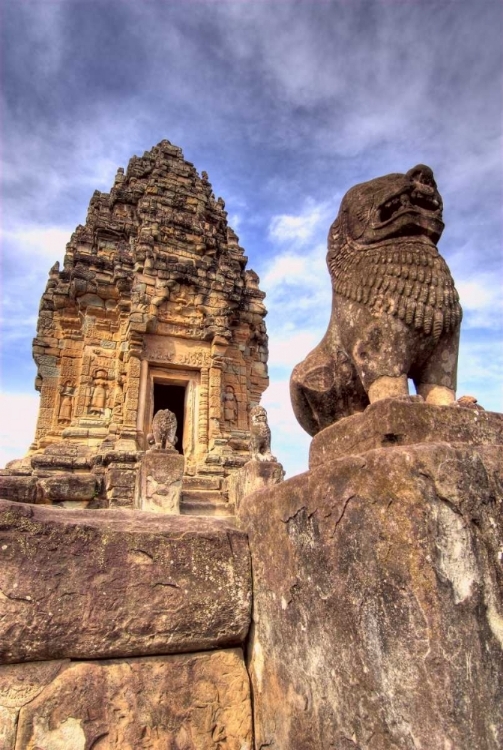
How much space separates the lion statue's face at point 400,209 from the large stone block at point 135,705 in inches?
87.8

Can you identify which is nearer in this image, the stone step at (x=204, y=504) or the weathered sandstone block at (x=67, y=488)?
the weathered sandstone block at (x=67, y=488)

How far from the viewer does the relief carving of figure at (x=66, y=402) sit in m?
12.2

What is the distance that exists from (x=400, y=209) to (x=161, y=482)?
6563 millimetres

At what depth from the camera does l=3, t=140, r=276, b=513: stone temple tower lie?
11203mm

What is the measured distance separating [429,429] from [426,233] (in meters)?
1.31

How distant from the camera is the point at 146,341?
12.5 m

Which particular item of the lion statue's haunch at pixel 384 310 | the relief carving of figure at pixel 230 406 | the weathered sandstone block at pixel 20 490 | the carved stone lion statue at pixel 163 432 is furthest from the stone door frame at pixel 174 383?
the lion statue's haunch at pixel 384 310

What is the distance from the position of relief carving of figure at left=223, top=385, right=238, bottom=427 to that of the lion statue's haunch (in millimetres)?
10390

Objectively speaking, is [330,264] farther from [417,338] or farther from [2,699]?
[2,699]

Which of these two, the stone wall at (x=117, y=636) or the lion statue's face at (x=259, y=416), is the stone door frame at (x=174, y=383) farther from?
the stone wall at (x=117, y=636)

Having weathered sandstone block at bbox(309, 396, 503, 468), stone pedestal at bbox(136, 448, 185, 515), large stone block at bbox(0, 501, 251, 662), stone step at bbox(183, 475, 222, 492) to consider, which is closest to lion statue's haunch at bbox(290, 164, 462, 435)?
weathered sandstone block at bbox(309, 396, 503, 468)

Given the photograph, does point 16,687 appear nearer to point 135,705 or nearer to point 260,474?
point 135,705

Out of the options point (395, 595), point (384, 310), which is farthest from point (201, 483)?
point (395, 595)

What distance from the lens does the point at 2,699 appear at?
1.69 metres
